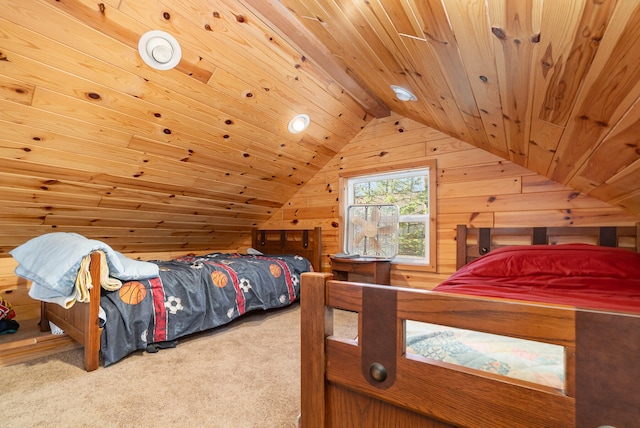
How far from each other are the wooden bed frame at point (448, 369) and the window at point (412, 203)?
2383mm

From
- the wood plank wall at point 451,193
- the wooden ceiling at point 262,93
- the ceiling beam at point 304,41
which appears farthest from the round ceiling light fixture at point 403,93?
the wood plank wall at point 451,193

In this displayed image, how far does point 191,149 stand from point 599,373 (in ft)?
8.69

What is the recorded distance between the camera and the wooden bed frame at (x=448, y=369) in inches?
18.6

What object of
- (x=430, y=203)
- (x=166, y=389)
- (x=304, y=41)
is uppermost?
(x=304, y=41)

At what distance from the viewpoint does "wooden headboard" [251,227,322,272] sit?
144 inches

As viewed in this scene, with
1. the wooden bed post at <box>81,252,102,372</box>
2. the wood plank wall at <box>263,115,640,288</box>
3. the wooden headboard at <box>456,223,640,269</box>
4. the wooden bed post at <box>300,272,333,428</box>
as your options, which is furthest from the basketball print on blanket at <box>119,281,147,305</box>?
the wooden headboard at <box>456,223,640,269</box>

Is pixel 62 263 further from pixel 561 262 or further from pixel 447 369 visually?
pixel 561 262

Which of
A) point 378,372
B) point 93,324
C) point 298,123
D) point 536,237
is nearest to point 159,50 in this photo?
point 298,123

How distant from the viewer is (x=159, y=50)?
1.76 meters

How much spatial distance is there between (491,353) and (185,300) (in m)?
2.10

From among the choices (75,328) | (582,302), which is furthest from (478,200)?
(75,328)

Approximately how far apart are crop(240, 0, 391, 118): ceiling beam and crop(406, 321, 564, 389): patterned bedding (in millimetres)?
1877

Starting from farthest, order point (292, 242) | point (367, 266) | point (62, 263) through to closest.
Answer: point (292, 242)
point (367, 266)
point (62, 263)

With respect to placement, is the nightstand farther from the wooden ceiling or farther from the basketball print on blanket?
the basketball print on blanket
